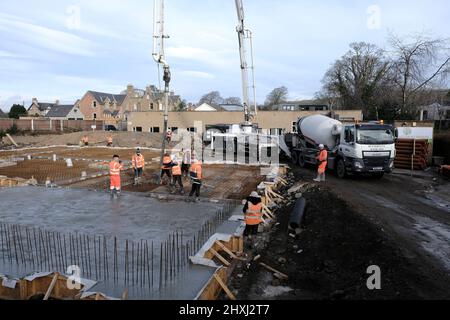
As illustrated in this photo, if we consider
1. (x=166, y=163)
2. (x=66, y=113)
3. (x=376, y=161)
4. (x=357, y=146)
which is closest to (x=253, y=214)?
(x=166, y=163)

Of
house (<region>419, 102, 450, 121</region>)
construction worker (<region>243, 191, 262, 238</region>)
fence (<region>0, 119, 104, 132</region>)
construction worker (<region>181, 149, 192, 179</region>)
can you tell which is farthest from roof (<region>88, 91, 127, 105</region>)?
construction worker (<region>243, 191, 262, 238</region>)

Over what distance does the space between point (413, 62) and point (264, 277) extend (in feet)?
97.5

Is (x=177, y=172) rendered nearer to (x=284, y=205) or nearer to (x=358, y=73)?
(x=284, y=205)

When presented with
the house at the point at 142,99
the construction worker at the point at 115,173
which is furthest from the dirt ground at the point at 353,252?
the house at the point at 142,99

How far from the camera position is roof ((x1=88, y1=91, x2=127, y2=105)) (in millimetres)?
65119

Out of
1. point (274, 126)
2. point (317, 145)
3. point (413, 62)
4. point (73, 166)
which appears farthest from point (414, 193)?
point (274, 126)

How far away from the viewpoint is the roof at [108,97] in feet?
214

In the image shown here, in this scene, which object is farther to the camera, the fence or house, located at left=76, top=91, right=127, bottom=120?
house, located at left=76, top=91, right=127, bottom=120

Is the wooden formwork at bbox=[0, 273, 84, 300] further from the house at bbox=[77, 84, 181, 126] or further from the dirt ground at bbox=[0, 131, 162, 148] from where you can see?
the house at bbox=[77, 84, 181, 126]

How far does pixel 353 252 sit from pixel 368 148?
837cm

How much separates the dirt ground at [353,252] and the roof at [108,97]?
2375 inches

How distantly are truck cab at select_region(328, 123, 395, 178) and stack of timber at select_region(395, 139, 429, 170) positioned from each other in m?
5.64

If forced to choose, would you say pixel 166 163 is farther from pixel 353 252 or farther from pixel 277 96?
pixel 277 96
